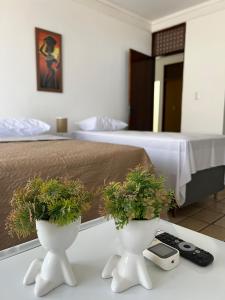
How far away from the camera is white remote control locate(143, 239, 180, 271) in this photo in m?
0.67

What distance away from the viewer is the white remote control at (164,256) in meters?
0.67

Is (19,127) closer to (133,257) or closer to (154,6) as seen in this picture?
(133,257)

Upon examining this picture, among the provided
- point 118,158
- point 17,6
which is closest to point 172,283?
point 118,158

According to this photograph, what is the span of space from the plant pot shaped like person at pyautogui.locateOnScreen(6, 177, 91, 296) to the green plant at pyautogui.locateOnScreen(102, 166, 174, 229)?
0.07 m

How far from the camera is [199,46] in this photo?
3586mm

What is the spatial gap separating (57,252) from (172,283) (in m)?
0.31

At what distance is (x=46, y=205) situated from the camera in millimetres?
544

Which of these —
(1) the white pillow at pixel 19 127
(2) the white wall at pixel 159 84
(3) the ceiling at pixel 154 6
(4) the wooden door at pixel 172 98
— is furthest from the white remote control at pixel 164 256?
(2) the white wall at pixel 159 84

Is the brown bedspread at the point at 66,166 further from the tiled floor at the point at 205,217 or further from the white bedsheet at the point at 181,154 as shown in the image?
the tiled floor at the point at 205,217

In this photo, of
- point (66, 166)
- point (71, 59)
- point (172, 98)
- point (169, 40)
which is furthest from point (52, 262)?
point (172, 98)

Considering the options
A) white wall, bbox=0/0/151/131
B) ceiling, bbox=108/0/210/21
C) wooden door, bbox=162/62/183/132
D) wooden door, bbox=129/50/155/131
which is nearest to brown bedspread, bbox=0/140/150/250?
white wall, bbox=0/0/151/131

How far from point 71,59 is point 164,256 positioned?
3.04 m

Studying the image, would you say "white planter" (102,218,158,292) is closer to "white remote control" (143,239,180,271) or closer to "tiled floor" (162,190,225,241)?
"white remote control" (143,239,180,271)

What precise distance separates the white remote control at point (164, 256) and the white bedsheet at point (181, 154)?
1.19 meters
